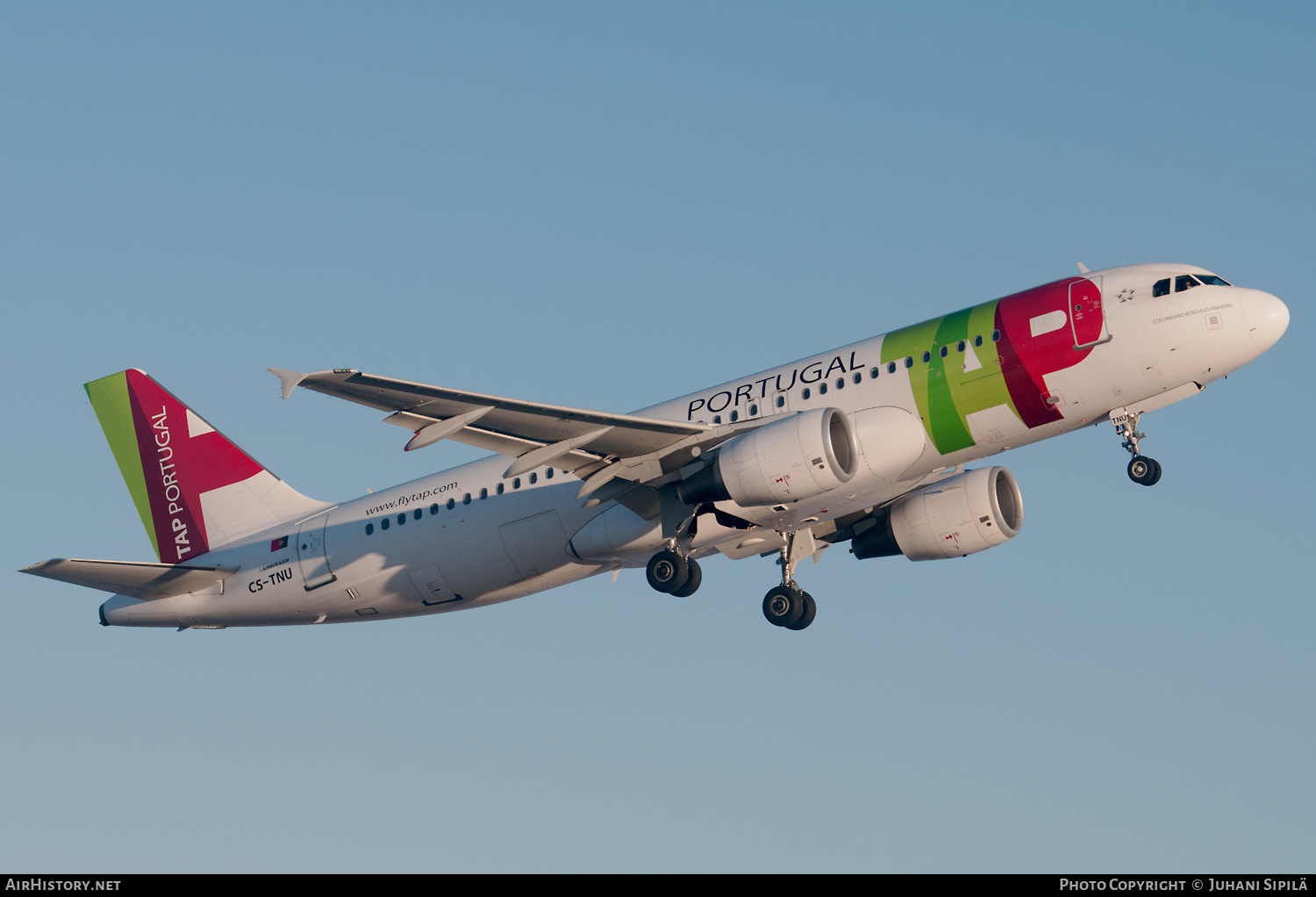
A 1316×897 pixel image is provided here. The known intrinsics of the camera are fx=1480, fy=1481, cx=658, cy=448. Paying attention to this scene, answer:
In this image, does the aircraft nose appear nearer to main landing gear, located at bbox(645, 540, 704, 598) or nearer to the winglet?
main landing gear, located at bbox(645, 540, 704, 598)

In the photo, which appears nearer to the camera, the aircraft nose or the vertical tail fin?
the aircraft nose

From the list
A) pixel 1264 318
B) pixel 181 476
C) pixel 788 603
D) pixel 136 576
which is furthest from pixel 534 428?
pixel 1264 318

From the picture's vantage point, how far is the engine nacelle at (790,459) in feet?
105

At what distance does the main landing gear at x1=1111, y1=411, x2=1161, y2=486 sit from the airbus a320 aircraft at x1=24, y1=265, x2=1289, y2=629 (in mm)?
43

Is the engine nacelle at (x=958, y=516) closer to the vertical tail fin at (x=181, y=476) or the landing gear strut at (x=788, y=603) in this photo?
the landing gear strut at (x=788, y=603)

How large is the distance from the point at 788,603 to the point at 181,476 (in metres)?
18.2

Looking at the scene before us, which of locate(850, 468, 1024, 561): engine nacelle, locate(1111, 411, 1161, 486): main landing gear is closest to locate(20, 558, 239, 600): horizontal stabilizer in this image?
locate(850, 468, 1024, 561): engine nacelle

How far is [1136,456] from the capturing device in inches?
1315

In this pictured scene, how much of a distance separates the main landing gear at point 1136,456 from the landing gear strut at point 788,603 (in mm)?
8819

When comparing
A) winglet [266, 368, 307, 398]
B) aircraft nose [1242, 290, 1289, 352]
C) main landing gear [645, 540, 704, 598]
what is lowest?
main landing gear [645, 540, 704, 598]

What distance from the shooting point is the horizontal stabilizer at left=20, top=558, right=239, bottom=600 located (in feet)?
117

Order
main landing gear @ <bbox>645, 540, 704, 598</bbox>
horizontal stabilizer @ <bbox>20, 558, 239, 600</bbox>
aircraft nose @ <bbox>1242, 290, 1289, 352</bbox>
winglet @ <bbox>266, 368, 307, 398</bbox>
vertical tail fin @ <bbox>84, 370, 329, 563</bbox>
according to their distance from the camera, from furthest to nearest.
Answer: vertical tail fin @ <bbox>84, 370, 329, 563</bbox> → horizontal stabilizer @ <bbox>20, 558, 239, 600</bbox> → main landing gear @ <bbox>645, 540, 704, 598</bbox> → aircraft nose @ <bbox>1242, 290, 1289, 352</bbox> → winglet @ <bbox>266, 368, 307, 398</bbox>

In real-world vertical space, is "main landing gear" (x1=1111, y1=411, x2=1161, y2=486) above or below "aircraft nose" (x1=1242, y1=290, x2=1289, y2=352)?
below

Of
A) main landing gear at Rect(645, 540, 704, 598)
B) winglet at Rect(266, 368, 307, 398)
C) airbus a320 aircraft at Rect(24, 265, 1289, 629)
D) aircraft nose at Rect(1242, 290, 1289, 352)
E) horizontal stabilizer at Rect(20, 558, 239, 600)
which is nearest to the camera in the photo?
winglet at Rect(266, 368, 307, 398)
